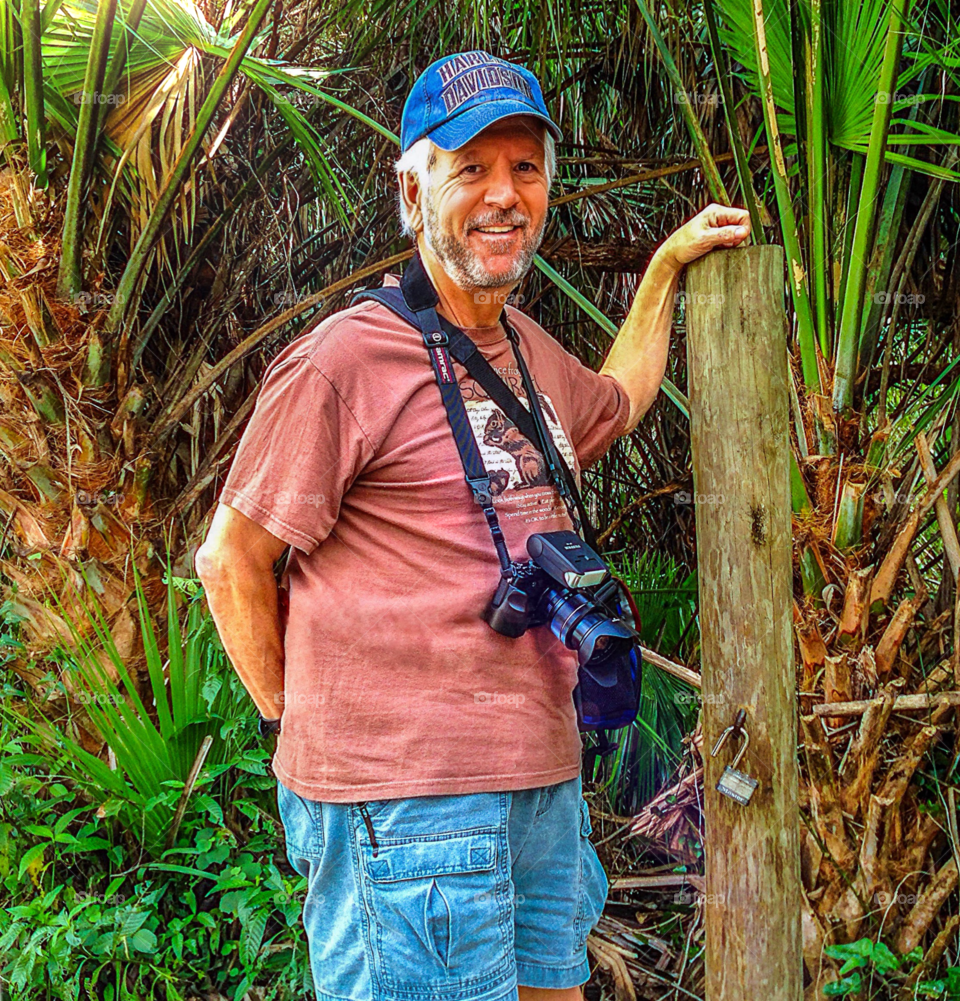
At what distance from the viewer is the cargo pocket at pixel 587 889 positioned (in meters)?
1.78

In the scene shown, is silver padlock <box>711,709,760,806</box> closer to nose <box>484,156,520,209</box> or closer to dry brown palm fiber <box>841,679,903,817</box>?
dry brown palm fiber <box>841,679,903,817</box>

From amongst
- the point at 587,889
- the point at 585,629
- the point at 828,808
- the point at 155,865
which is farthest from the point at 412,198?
the point at 155,865

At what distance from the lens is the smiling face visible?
1.71 m

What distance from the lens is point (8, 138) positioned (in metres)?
2.85

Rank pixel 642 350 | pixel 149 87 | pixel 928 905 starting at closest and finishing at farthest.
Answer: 1. pixel 642 350
2. pixel 928 905
3. pixel 149 87

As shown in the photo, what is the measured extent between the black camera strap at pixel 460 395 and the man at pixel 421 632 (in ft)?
0.06

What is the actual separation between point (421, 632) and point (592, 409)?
70 cm

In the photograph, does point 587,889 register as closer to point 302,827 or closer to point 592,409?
point 302,827

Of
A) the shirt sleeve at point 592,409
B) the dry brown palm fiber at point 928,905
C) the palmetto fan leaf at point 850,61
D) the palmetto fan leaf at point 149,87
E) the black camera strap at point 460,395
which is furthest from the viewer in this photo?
the palmetto fan leaf at point 149,87

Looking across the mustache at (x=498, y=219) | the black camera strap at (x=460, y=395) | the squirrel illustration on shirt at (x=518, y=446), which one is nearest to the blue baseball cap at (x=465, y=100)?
the mustache at (x=498, y=219)

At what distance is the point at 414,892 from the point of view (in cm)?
149

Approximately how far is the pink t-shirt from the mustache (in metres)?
0.23

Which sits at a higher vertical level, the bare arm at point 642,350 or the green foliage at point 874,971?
the bare arm at point 642,350

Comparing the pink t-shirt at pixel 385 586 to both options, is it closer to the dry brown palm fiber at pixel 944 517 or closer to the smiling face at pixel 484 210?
→ the smiling face at pixel 484 210
